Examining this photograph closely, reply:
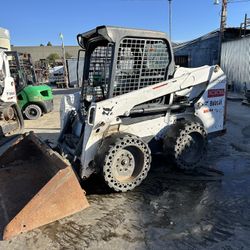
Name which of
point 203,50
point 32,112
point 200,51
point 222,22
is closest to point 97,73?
point 32,112

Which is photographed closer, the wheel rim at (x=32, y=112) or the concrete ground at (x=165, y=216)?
the concrete ground at (x=165, y=216)

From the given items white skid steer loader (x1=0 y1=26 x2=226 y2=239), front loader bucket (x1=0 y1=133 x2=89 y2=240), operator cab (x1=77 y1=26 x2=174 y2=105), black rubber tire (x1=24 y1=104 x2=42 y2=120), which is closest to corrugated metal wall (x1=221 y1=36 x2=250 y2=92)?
black rubber tire (x1=24 y1=104 x2=42 y2=120)

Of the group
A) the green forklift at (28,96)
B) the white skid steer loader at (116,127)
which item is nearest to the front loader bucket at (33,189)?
the white skid steer loader at (116,127)

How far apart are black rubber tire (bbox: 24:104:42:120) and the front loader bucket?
5717 mm

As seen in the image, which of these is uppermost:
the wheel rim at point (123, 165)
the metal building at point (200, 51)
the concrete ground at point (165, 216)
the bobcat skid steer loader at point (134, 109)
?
the metal building at point (200, 51)

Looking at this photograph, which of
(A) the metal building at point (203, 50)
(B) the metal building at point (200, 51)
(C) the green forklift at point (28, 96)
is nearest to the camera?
(C) the green forklift at point (28, 96)

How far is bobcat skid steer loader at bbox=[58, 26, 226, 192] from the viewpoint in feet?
12.4

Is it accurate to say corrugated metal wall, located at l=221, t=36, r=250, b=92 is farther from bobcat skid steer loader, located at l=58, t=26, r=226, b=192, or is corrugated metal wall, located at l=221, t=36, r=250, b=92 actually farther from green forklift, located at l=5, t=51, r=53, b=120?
bobcat skid steer loader, located at l=58, t=26, r=226, b=192

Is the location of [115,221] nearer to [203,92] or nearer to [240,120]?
[203,92]

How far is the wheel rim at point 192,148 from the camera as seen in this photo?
4431 mm

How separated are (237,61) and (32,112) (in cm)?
1127

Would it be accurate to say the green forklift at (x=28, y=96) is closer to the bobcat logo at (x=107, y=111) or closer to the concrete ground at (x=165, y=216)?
the concrete ground at (x=165, y=216)

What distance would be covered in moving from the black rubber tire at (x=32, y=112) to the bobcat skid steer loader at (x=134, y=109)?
18.4 feet

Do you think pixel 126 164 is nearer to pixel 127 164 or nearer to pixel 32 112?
pixel 127 164
